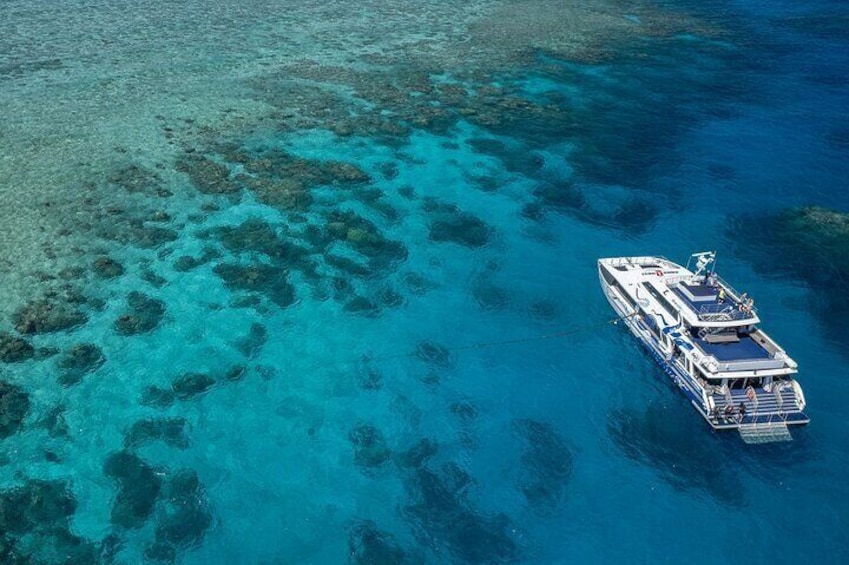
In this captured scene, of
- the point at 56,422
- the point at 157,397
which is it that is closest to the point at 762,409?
the point at 157,397

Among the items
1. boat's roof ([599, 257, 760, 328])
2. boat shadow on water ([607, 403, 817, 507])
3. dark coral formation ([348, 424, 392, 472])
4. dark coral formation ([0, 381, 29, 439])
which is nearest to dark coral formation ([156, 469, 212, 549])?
dark coral formation ([348, 424, 392, 472])

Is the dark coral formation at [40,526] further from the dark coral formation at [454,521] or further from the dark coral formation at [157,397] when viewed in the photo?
the dark coral formation at [454,521]

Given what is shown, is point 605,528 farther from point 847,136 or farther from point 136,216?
point 847,136

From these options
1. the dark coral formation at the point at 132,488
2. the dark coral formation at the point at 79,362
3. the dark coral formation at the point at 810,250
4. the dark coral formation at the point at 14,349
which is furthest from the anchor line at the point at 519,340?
the dark coral formation at the point at 14,349

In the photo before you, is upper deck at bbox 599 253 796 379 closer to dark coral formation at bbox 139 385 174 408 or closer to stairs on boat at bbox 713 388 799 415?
stairs on boat at bbox 713 388 799 415

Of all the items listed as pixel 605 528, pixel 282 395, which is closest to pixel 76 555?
pixel 282 395
